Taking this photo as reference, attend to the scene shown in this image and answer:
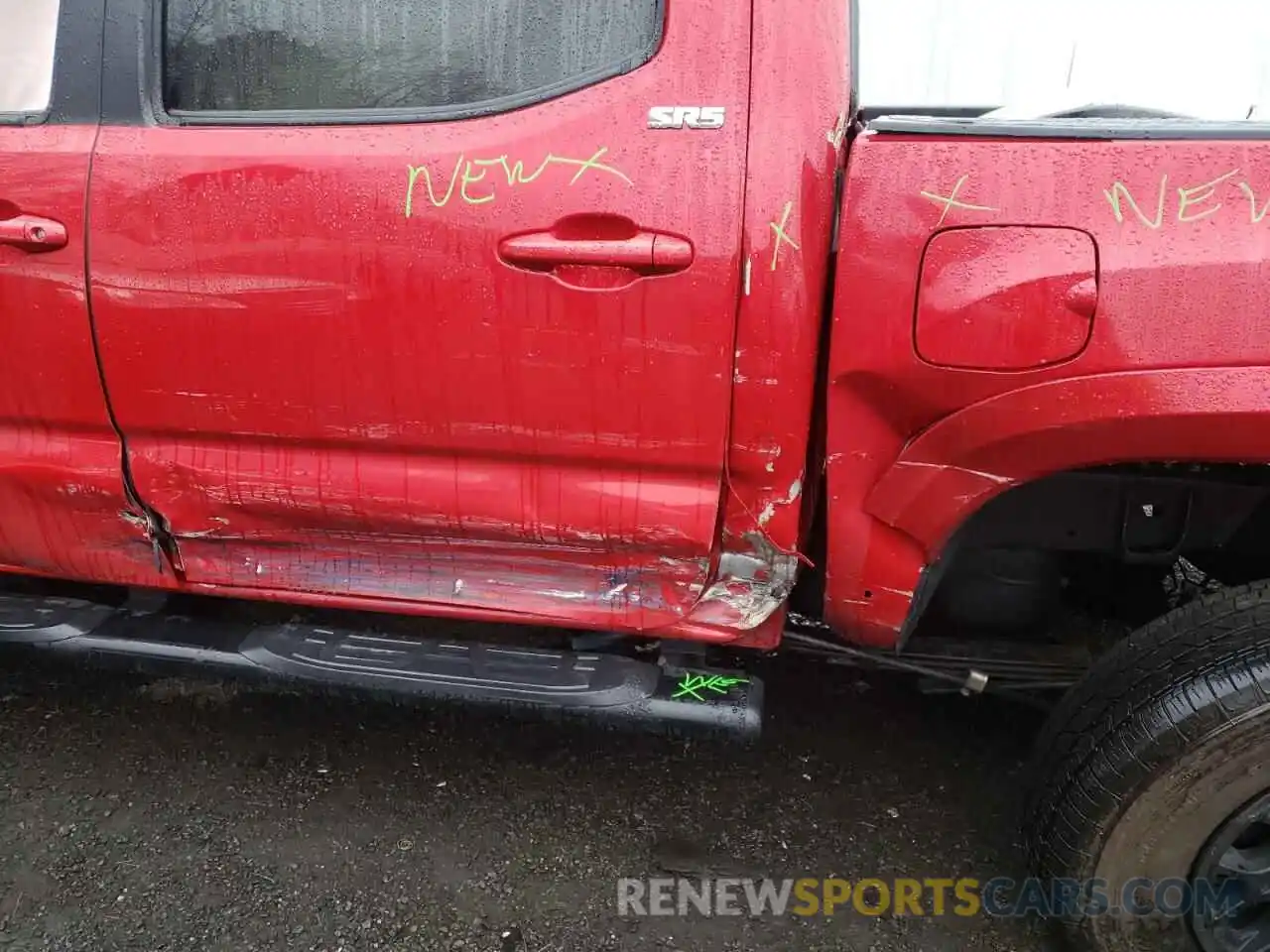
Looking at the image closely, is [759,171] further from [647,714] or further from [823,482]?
[647,714]

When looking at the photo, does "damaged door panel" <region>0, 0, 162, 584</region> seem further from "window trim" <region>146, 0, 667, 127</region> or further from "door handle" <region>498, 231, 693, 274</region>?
"door handle" <region>498, 231, 693, 274</region>

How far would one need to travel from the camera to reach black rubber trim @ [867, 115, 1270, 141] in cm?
142

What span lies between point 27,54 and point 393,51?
2.50 feet

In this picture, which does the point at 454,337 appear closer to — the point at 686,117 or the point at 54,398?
the point at 686,117

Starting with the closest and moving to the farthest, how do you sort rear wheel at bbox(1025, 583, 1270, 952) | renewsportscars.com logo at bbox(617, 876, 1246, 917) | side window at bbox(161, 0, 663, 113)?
rear wheel at bbox(1025, 583, 1270, 952)
side window at bbox(161, 0, 663, 113)
renewsportscars.com logo at bbox(617, 876, 1246, 917)

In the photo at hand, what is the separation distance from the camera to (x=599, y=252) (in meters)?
1.61

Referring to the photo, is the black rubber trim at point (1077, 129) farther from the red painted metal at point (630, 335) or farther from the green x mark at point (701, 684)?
the green x mark at point (701, 684)

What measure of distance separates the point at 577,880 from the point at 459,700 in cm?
51

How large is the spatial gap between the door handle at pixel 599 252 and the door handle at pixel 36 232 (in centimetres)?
87

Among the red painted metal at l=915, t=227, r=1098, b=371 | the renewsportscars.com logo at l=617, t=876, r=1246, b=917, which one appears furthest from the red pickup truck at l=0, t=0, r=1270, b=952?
the renewsportscars.com logo at l=617, t=876, r=1246, b=917

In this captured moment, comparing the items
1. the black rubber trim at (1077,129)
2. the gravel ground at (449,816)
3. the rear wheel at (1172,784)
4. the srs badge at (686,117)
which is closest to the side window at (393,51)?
the srs badge at (686,117)

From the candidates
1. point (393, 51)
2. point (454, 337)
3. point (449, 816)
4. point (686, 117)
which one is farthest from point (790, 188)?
point (449, 816)

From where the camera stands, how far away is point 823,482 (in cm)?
181

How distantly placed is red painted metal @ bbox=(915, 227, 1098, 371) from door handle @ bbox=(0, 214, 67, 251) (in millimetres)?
1589
